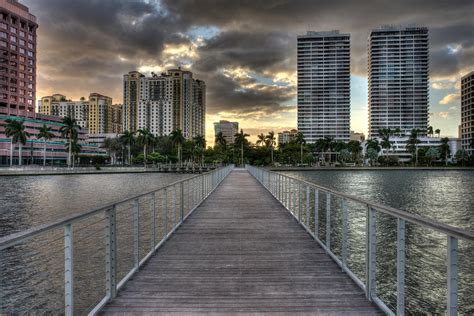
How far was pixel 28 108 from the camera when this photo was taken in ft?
331

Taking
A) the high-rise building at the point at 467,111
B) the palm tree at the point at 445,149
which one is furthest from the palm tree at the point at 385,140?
→ the high-rise building at the point at 467,111

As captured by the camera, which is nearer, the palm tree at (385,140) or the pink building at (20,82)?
the pink building at (20,82)

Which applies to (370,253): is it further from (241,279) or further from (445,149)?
(445,149)

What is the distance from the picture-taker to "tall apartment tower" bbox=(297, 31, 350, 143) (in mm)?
177625

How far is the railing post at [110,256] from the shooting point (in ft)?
13.1

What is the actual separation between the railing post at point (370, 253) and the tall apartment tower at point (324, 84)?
581ft

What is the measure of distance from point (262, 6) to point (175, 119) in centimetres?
15460

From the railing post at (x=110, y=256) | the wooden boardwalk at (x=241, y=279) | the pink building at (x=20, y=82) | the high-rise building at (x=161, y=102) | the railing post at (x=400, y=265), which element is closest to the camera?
the railing post at (x=400, y=265)

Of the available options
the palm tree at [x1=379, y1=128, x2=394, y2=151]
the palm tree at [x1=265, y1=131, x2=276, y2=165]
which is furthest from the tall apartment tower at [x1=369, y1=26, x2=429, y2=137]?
the palm tree at [x1=265, y1=131, x2=276, y2=165]

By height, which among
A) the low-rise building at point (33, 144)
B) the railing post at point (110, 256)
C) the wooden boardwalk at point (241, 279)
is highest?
the low-rise building at point (33, 144)

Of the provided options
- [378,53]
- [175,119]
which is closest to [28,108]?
[175,119]

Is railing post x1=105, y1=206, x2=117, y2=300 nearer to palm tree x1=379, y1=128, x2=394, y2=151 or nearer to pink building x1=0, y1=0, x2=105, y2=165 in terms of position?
pink building x1=0, y1=0, x2=105, y2=165

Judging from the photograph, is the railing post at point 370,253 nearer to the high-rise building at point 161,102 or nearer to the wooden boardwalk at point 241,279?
the wooden boardwalk at point 241,279

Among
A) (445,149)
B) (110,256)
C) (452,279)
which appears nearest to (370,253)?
(452,279)
